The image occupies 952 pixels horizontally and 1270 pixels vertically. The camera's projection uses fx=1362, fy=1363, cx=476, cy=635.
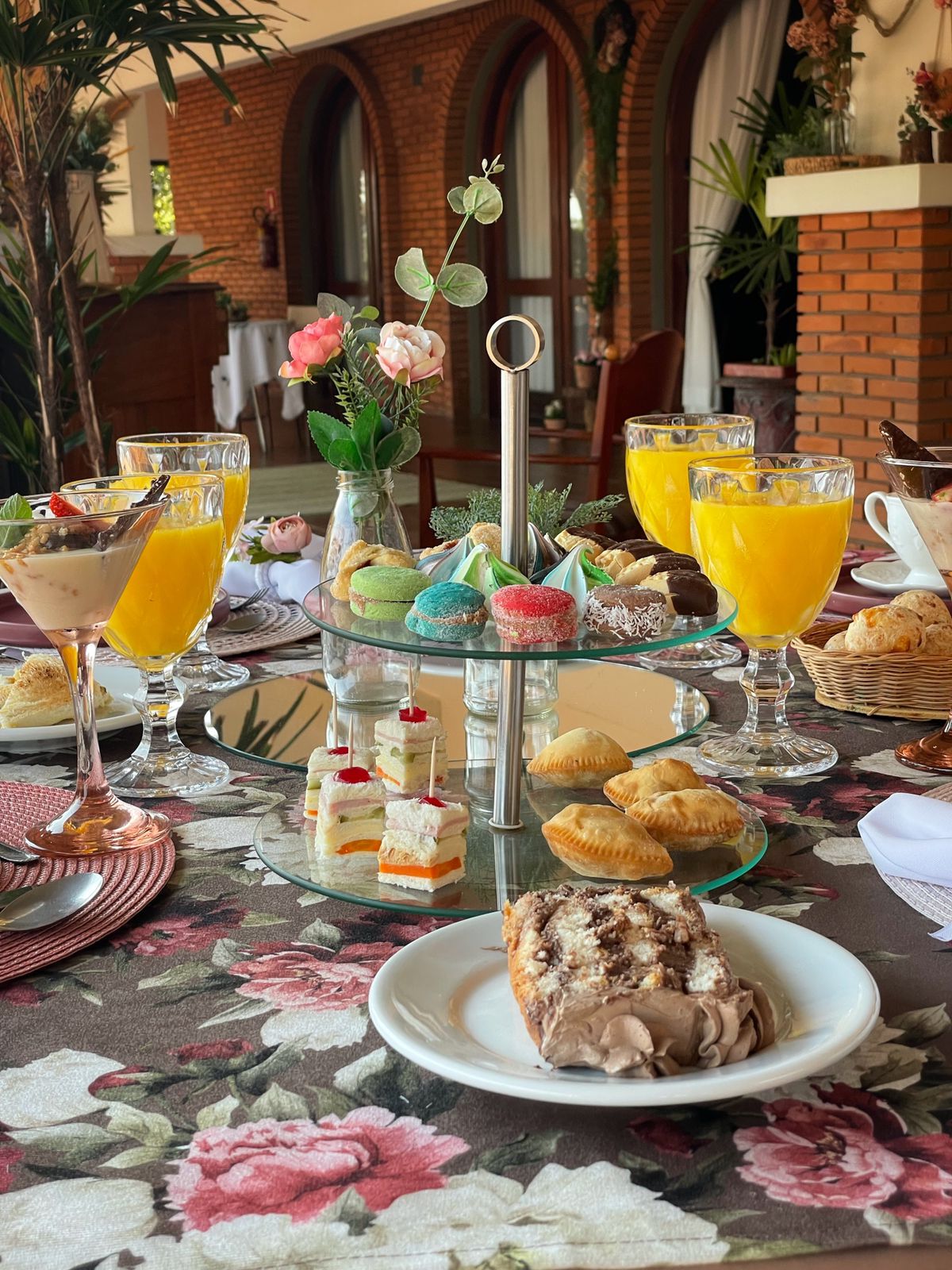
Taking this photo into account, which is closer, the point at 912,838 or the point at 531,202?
the point at 912,838

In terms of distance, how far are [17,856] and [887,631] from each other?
0.74m

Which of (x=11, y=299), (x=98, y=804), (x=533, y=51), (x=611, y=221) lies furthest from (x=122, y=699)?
(x=533, y=51)

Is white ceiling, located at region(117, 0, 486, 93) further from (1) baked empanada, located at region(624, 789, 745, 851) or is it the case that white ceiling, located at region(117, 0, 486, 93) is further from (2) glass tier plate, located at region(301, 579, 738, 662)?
(1) baked empanada, located at region(624, 789, 745, 851)

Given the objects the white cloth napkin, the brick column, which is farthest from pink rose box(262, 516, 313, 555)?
the brick column

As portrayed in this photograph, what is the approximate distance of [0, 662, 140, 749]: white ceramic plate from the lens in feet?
3.87

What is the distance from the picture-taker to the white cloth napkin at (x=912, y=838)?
85 cm

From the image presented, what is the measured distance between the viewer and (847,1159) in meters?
0.58

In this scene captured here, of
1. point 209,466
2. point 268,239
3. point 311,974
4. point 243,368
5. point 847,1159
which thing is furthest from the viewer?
point 268,239

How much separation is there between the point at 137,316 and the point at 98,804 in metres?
4.50

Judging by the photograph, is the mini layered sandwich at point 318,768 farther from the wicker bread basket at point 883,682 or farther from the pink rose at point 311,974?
the wicker bread basket at point 883,682

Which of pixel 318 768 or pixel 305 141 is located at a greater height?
pixel 305 141

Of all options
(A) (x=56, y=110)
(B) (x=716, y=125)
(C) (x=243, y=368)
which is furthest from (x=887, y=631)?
(C) (x=243, y=368)

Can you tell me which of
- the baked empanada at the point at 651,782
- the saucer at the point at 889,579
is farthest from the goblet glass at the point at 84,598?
the saucer at the point at 889,579

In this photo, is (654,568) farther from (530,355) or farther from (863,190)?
(863,190)
